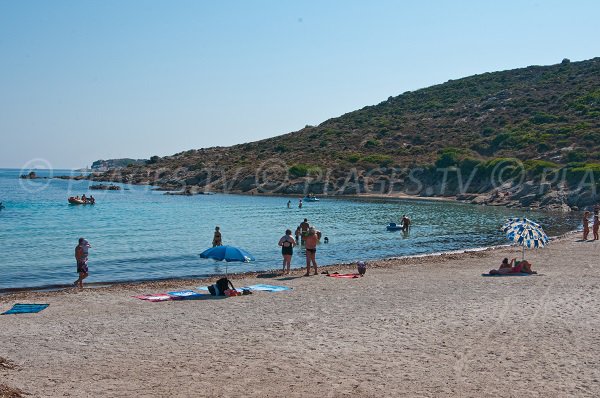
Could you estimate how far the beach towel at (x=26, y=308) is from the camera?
15.2 metres

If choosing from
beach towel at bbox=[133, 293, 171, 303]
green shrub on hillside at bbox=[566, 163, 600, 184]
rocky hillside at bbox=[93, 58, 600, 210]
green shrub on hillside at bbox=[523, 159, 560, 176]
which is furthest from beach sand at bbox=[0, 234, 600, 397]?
green shrub on hillside at bbox=[523, 159, 560, 176]

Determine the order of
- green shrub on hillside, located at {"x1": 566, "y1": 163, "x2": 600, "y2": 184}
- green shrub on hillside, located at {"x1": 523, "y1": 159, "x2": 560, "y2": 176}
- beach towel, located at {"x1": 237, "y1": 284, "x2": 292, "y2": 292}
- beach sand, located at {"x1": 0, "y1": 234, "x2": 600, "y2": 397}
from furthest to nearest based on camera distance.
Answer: green shrub on hillside, located at {"x1": 523, "y1": 159, "x2": 560, "y2": 176}
green shrub on hillside, located at {"x1": 566, "y1": 163, "x2": 600, "y2": 184}
beach towel, located at {"x1": 237, "y1": 284, "x2": 292, "y2": 292}
beach sand, located at {"x1": 0, "y1": 234, "x2": 600, "y2": 397}

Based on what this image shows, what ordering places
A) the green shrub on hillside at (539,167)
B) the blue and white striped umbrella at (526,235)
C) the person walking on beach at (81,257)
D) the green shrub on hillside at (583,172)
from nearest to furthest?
the person walking on beach at (81,257)
the blue and white striped umbrella at (526,235)
the green shrub on hillside at (583,172)
the green shrub on hillside at (539,167)

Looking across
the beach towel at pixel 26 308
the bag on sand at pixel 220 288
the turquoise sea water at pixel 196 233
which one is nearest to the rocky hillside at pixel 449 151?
the turquoise sea water at pixel 196 233

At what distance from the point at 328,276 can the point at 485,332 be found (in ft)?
29.1

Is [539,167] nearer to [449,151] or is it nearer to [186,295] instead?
[449,151]

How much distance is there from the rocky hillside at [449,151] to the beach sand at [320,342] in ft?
153

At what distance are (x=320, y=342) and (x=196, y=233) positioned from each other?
2939 cm

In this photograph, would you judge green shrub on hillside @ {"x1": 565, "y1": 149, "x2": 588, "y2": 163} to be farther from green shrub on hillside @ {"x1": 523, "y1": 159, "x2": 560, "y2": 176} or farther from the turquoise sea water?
the turquoise sea water

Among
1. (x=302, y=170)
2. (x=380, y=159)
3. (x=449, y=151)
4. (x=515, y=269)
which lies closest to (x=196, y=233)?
(x=515, y=269)

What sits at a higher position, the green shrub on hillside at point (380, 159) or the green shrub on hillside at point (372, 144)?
the green shrub on hillside at point (372, 144)

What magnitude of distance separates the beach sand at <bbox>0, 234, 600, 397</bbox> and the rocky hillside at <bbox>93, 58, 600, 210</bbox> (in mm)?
46493

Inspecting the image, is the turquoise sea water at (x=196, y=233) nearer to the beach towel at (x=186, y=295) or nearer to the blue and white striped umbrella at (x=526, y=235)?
the beach towel at (x=186, y=295)

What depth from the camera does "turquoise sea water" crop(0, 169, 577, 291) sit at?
2623cm
